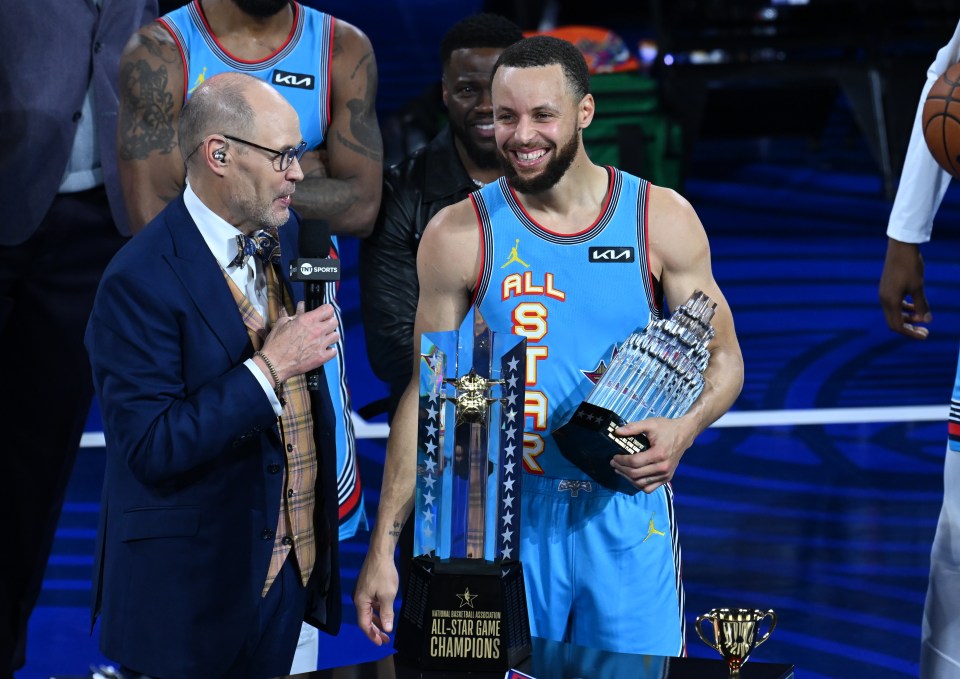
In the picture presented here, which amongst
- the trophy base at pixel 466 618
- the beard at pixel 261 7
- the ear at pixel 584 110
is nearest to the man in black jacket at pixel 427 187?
the beard at pixel 261 7

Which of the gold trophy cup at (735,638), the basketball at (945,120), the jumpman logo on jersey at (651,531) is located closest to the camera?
the gold trophy cup at (735,638)

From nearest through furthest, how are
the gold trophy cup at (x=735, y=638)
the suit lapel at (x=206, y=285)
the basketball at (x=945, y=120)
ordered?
the gold trophy cup at (x=735, y=638), the suit lapel at (x=206, y=285), the basketball at (x=945, y=120)

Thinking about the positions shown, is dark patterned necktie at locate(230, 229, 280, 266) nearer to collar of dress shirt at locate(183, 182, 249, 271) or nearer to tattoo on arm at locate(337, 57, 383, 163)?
collar of dress shirt at locate(183, 182, 249, 271)

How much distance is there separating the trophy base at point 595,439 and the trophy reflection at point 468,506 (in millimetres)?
239

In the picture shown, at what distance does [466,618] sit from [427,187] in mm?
1741

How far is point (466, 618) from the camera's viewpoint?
2.51 metres

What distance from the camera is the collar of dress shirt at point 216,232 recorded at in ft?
9.17

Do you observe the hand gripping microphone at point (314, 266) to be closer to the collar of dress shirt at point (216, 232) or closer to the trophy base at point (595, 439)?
the collar of dress shirt at point (216, 232)

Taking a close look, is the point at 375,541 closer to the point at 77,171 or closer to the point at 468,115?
the point at 468,115

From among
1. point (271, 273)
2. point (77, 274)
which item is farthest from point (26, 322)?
point (271, 273)

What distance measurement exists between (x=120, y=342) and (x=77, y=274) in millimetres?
1552

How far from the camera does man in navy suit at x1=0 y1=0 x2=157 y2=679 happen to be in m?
3.98

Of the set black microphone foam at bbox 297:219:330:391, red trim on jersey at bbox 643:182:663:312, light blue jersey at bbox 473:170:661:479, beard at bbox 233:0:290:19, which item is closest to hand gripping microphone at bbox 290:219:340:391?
black microphone foam at bbox 297:219:330:391

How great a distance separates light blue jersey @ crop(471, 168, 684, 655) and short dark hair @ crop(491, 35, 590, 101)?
0.80 ft
